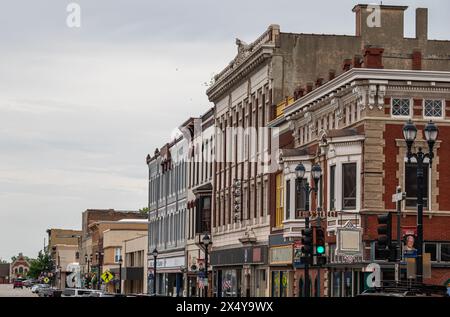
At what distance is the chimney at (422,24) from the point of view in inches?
2697

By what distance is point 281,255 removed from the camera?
6438cm

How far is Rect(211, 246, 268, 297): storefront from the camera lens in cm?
7094

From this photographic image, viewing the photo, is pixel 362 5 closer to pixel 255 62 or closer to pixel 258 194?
pixel 255 62

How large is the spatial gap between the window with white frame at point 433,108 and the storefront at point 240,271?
21.4 meters

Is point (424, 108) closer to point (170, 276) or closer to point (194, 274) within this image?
point (194, 274)

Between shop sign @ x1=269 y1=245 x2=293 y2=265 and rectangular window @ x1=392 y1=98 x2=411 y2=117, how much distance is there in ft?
46.5

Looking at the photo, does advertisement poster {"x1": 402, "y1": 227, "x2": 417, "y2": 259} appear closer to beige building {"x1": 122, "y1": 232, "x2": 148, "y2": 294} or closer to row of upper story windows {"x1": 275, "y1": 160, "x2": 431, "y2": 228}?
row of upper story windows {"x1": 275, "y1": 160, "x2": 431, "y2": 228}

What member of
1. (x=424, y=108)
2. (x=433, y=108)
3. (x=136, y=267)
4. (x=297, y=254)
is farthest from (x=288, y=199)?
(x=136, y=267)

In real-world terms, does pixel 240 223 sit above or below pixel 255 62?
below

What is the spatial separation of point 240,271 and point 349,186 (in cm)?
2790

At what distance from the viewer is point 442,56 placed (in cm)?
6844

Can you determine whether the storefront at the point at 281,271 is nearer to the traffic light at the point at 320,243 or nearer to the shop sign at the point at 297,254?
the shop sign at the point at 297,254
